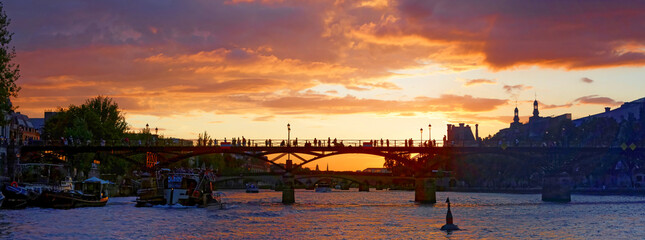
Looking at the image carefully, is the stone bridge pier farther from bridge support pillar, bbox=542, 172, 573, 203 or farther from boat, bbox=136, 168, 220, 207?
bridge support pillar, bbox=542, 172, 573, 203

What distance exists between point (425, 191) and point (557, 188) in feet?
70.6

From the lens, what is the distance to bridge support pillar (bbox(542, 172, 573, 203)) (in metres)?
114

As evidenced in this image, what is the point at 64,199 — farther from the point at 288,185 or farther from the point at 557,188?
the point at 557,188

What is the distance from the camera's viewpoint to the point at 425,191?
114875 mm

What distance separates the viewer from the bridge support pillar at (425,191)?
114 metres

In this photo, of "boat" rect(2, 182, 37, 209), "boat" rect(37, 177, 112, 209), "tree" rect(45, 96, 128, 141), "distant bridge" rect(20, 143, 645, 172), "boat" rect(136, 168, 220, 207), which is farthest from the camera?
"tree" rect(45, 96, 128, 141)

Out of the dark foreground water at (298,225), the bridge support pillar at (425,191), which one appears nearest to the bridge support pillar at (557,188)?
the bridge support pillar at (425,191)

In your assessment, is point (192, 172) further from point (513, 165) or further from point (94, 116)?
point (513, 165)

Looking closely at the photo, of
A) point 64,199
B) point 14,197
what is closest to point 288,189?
point 64,199

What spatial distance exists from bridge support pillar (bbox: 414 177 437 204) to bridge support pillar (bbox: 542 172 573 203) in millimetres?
18969

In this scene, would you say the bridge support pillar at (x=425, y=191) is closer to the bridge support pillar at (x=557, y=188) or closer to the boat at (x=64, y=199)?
the bridge support pillar at (x=557, y=188)

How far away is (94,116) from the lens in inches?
5364

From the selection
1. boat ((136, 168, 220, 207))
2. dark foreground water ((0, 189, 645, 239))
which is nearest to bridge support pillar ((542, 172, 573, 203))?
dark foreground water ((0, 189, 645, 239))

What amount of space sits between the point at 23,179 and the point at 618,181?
14479cm
